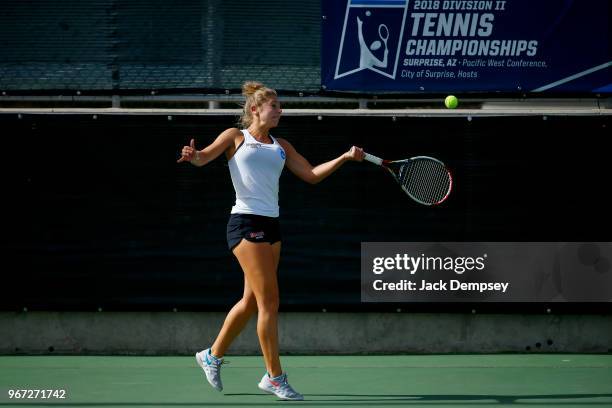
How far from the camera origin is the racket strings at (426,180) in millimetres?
6516

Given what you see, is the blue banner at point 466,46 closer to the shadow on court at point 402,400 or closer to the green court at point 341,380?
the green court at point 341,380

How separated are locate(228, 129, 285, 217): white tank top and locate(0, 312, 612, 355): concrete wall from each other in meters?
2.25

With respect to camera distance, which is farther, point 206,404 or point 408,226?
point 408,226

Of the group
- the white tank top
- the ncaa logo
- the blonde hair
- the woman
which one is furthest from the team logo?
the ncaa logo

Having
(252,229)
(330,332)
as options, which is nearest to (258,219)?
(252,229)

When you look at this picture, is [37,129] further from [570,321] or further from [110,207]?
[570,321]

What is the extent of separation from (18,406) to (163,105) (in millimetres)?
3261

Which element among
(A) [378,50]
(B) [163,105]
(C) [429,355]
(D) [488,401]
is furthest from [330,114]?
(D) [488,401]

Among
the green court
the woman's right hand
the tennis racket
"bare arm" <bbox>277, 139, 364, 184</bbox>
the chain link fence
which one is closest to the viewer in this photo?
the woman's right hand

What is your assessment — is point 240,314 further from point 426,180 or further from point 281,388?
point 426,180

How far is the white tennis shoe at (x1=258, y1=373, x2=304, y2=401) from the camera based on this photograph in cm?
601

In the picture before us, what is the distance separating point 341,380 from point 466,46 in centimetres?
290

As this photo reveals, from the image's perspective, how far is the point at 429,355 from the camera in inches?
318

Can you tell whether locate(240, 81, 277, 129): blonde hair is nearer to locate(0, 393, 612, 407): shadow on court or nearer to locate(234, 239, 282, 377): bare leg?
locate(234, 239, 282, 377): bare leg
